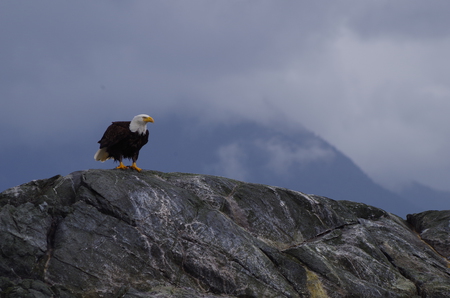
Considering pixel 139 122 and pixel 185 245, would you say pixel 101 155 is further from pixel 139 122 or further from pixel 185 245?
pixel 185 245

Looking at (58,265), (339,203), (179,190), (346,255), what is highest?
(339,203)

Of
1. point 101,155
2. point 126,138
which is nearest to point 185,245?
point 126,138

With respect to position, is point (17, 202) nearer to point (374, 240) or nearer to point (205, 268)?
point (205, 268)

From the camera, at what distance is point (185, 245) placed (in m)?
15.4

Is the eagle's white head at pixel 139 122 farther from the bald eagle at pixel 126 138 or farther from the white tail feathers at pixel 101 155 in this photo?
the white tail feathers at pixel 101 155

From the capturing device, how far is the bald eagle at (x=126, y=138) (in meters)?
18.2

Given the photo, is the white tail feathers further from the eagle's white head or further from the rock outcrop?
the rock outcrop

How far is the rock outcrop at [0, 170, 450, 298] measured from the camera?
1409cm

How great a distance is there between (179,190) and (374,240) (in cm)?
755

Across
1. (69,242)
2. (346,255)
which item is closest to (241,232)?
(346,255)

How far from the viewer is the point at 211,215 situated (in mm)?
16406

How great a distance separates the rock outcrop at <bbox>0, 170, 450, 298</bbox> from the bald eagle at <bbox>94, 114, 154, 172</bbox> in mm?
1112

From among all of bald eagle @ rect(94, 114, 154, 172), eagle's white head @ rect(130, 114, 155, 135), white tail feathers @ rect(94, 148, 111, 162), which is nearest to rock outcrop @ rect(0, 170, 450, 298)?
bald eagle @ rect(94, 114, 154, 172)

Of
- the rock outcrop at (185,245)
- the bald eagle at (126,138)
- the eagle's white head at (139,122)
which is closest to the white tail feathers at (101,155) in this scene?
the bald eagle at (126,138)
